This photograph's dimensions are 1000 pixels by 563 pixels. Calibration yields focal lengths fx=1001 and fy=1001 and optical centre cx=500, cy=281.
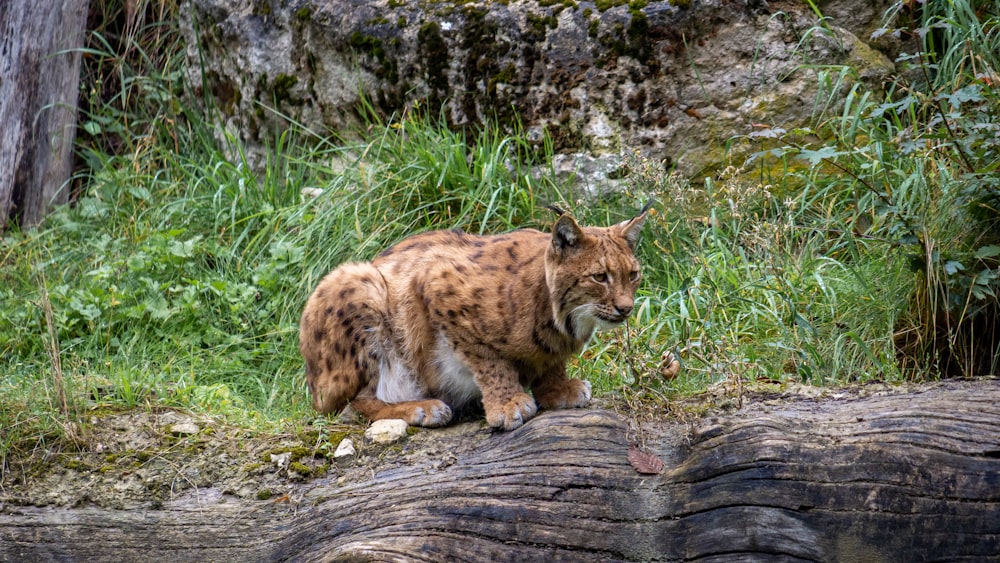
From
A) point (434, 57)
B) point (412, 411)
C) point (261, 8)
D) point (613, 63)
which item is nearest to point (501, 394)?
point (412, 411)

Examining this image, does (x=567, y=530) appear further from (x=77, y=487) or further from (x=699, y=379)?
(x=77, y=487)

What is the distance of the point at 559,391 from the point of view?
4.36m

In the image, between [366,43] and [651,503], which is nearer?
[651,503]

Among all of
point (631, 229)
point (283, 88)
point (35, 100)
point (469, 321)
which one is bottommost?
point (469, 321)

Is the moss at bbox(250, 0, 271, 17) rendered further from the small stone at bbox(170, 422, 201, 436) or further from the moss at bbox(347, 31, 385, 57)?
the small stone at bbox(170, 422, 201, 436)

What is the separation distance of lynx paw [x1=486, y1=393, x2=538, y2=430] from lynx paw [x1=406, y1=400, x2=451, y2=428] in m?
0.29

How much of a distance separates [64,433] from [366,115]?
380 centimetres

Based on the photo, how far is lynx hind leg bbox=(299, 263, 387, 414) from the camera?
4555mm

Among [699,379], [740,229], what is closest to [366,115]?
[740,229]

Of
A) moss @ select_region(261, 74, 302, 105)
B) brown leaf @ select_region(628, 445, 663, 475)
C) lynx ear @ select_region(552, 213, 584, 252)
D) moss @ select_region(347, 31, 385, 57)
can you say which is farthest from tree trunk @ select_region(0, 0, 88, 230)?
brown leaf @ select_region(628, 445, 663, 475)

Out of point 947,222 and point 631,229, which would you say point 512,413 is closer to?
point 631,229

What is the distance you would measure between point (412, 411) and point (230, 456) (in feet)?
2.58

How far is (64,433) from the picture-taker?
416cm

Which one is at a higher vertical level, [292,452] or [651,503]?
[651,503]
